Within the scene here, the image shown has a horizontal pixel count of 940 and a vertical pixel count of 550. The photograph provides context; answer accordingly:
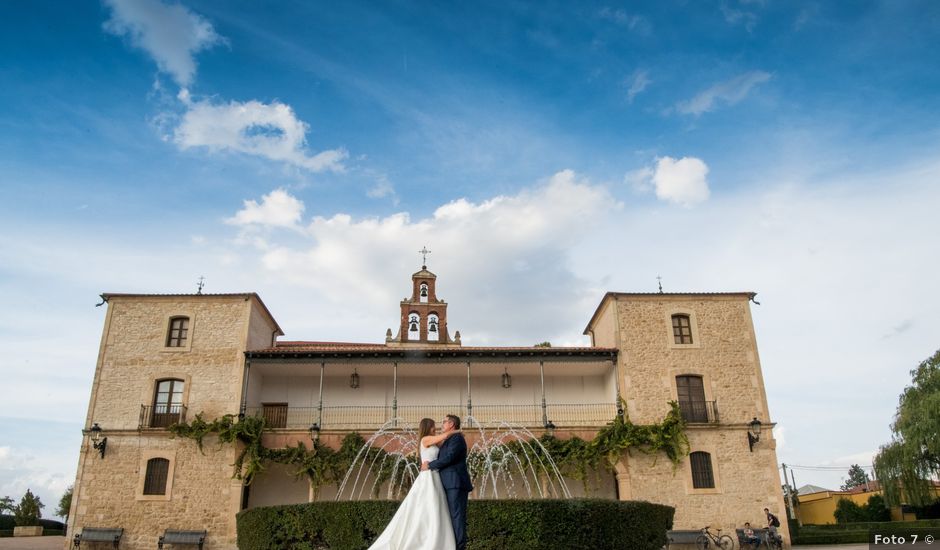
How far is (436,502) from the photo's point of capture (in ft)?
22.8

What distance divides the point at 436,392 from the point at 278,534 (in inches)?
467

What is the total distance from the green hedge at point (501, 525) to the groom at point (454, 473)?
311 cm

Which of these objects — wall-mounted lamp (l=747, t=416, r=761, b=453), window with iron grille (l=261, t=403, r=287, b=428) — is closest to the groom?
wall-mounted lamp (l=747, t=416, r=761, b=453)

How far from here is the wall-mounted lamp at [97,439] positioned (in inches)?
805

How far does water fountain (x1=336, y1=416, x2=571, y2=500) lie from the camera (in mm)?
20078

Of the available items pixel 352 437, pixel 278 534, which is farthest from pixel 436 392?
pixel 278 534

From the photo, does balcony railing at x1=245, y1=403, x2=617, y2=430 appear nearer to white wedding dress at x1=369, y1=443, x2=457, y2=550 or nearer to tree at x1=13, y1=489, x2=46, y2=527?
tree at x1=13, y1=489, x2=46, y2=527

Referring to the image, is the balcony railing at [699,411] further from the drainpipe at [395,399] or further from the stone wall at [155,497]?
the stone wall at [155,497]

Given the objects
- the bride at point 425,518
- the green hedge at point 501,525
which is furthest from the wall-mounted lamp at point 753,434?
the bride at point 425,518

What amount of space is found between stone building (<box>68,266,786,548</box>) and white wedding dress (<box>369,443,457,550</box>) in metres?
13.6

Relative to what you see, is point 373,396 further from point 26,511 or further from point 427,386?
point 26,511

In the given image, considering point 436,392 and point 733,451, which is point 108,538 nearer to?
point 436,392

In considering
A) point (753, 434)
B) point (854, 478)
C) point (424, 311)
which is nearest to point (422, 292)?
point (424, 311)

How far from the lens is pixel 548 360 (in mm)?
22125
